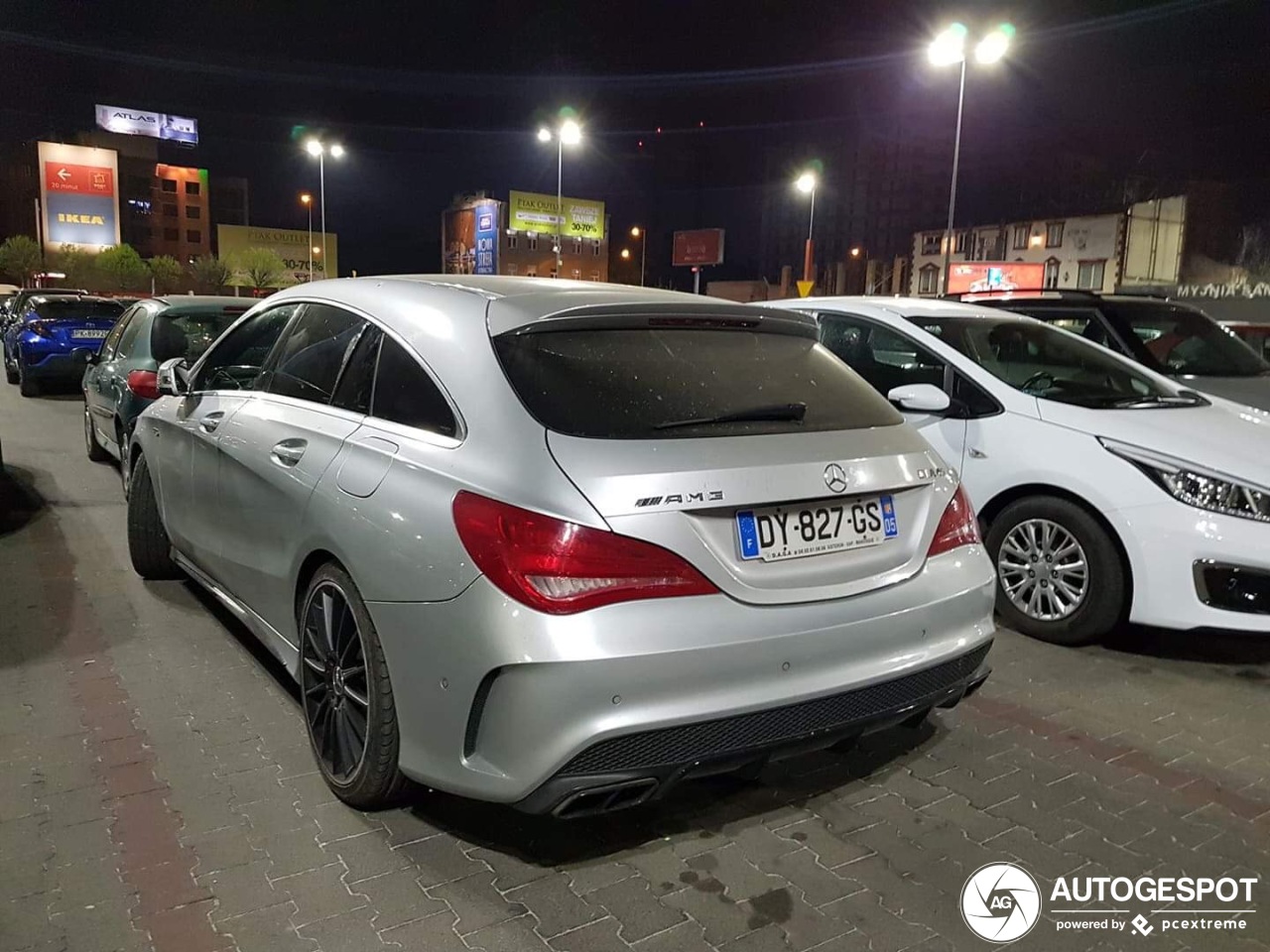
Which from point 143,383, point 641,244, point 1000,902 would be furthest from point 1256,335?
point 641,244

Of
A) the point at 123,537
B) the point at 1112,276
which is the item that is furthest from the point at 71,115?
the point at 123,537

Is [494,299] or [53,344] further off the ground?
[494,299]

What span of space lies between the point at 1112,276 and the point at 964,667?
50181 millimetres

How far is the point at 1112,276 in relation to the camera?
46344 millimetres

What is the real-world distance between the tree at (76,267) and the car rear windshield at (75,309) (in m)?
59.0

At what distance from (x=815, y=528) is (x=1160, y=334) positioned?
6141 millimetres

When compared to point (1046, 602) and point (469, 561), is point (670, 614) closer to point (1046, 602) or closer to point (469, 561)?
point (469, 561)

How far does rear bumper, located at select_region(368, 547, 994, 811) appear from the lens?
7.39ft

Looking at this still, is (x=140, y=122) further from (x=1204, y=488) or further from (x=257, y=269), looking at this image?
(x=1204, y=488)

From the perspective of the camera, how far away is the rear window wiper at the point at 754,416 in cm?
261

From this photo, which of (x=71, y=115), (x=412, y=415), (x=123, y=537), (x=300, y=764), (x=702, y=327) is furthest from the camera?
(x=71, y=115)

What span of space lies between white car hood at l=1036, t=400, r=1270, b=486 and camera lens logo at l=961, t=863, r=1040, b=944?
2.41 m

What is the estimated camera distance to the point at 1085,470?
446cm

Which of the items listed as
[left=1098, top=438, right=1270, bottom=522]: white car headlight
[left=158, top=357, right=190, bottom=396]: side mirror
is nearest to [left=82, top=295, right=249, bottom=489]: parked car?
[left=158, top=357, right=190, bottom=396]: side mirror
